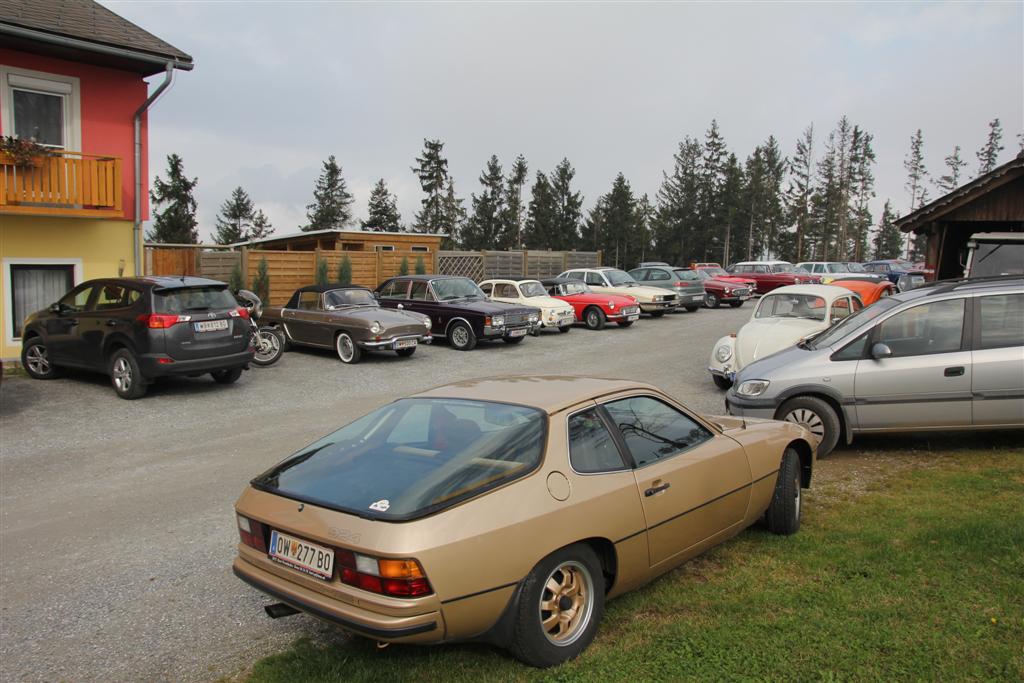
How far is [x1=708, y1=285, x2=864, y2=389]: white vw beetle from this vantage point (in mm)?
11172

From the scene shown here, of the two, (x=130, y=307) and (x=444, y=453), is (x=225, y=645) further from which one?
(x=130, y=307)

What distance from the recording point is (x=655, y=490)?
4.14 m

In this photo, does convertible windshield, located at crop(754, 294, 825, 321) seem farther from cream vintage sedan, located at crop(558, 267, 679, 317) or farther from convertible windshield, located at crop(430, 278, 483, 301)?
cream vintage sedan, located at crop(558, 267, 679, 317)

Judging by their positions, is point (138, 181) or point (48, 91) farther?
point (138, 181)

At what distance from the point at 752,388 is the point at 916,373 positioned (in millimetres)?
1541

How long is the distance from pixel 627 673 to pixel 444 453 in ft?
4.43

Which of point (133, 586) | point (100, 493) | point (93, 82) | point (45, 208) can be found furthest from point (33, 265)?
point (133, 586)

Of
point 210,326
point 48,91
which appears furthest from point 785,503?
point 48,91

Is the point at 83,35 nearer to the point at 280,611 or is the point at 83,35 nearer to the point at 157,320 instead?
the point at 157,320

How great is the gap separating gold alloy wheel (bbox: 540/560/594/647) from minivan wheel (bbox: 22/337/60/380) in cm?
1224

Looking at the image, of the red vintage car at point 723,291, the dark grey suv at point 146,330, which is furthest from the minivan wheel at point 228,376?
the red vintage car at point 723,291

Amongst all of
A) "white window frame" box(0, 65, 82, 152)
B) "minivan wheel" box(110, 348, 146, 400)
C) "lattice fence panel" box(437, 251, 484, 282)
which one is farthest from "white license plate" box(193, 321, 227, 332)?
"lattice fence panel" box(437, 251, 484, 282)

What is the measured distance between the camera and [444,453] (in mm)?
3838

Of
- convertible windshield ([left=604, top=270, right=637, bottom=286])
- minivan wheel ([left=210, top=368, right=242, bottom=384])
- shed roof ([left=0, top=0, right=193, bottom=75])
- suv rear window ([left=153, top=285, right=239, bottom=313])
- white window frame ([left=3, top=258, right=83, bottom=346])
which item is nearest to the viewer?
suv rear window ([left=153, top=285, right=239, bottom=313])
